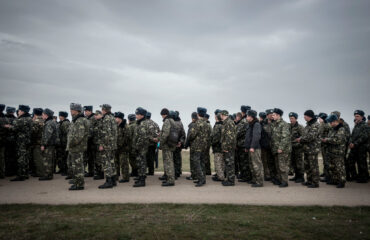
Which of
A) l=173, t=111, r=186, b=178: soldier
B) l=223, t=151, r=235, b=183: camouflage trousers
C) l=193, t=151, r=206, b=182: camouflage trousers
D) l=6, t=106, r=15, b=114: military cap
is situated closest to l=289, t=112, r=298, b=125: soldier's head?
l=223, t=151, r=235, b=183: camouflage trousers

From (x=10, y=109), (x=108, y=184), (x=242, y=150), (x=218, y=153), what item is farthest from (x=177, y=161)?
(x=10, y=109)

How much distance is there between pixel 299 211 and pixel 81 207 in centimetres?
523

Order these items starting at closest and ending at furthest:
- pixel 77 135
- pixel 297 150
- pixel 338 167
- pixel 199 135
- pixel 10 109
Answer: pixel 77 135 < pixel 338 167 < pixel 199 135 < pixel 297 150 < pixel 10 109

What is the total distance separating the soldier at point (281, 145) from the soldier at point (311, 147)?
58cm

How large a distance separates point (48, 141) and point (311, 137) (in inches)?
373

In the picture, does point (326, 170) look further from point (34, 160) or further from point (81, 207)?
point (34, 160)

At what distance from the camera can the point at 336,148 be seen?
799cm

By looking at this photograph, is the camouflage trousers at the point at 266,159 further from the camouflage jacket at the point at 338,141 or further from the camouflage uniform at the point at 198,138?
the camouflage uniform at the point at 198,138

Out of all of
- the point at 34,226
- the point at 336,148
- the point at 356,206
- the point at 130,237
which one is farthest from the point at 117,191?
the point at 336,148

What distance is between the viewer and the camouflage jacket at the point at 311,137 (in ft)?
26.1

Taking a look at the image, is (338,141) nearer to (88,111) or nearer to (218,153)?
(218,153)

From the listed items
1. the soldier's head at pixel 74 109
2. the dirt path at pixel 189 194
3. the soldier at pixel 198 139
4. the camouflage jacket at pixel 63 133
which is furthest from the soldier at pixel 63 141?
the soldier at pixel 198 139

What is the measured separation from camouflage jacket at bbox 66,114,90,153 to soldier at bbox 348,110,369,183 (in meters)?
9.52

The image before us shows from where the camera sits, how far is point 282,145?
8.04m
